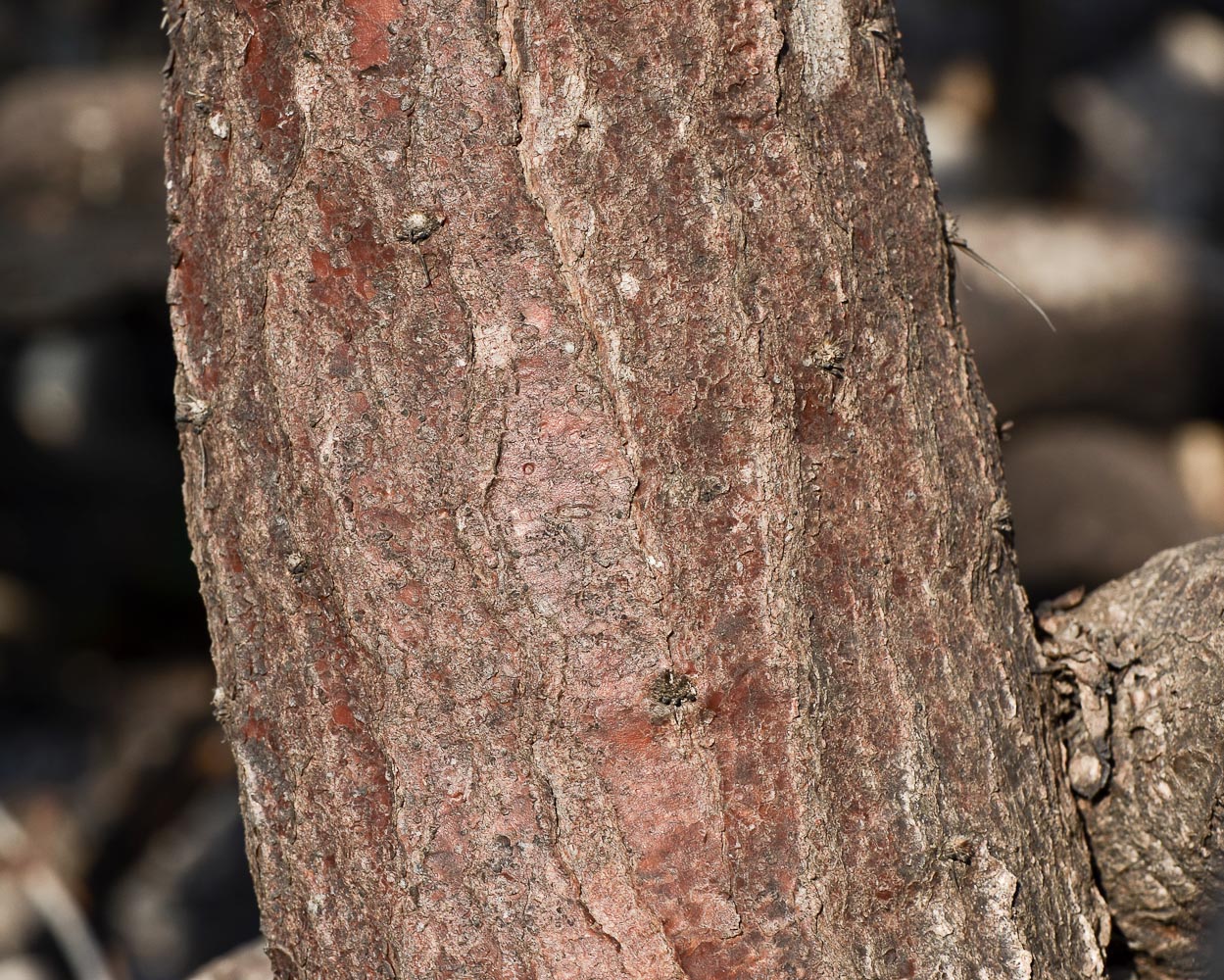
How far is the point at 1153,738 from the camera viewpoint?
0.79 metres

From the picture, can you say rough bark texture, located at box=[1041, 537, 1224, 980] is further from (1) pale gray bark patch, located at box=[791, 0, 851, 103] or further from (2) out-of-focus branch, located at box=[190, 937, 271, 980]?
(2) out-of-focus branch, located at box=[190, 937, 271, 980]

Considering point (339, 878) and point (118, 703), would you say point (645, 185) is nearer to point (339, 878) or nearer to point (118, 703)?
point (339, 878)

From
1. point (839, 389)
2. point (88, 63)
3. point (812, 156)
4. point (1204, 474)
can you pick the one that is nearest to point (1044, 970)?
point (839, 389)

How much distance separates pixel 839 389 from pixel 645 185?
0.16 m

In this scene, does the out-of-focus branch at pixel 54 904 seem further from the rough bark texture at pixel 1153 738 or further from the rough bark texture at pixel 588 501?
the rough bark texture at pixel 1153 738

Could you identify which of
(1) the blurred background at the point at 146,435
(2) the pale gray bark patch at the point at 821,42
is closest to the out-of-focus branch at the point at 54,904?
(1) the blurred background at the point at 146,435

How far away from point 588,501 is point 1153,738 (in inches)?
16.9

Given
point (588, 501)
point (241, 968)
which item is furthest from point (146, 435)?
point (588, 501)

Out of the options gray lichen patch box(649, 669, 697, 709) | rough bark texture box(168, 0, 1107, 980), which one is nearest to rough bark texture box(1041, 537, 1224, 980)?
rough bark texture box(168, 0, 1107, 980)

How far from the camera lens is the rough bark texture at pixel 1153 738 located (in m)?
0.77

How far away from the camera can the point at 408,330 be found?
2.17ft

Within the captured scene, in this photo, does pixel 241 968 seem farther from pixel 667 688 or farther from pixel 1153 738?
pixel 1153 738

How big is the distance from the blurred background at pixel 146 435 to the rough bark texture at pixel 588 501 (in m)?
1.99

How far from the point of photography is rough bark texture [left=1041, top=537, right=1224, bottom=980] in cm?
77
